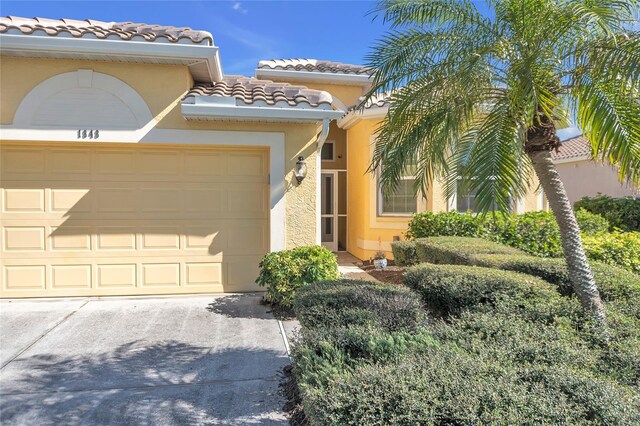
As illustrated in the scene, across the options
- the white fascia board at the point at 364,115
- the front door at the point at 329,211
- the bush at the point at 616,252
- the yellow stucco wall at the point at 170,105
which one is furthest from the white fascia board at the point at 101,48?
the bush at the point at 616,252

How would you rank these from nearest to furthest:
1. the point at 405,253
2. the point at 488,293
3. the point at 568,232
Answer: the point at 568,232
the point at 488,293
the point at 405,253

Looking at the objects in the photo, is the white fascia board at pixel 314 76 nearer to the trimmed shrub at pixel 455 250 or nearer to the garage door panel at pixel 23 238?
the trimmed shrub at pixel 455 250

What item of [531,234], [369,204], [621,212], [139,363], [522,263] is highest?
[369,204]

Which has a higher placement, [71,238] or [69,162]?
[69,162]

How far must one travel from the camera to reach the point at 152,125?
7117 mm

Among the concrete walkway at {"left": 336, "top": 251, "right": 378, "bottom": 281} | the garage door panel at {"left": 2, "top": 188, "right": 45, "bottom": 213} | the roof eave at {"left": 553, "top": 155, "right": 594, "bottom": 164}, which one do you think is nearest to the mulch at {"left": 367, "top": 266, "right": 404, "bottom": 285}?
the concrete walkway at {"left": 336, "top": 251, "right": 378, "bottom": 281}

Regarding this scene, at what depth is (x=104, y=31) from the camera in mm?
6848

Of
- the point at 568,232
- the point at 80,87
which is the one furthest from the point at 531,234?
the point at 80,87

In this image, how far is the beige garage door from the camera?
7.11 meters

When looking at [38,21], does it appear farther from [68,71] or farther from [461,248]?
[461,248]

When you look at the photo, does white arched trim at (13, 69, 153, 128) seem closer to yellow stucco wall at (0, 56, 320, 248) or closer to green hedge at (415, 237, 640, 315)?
yellow stucco wall at (0, 56, 320, 248)

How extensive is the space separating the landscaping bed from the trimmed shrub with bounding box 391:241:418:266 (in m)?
3.44

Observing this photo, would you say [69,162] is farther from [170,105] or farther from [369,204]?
[369,204]

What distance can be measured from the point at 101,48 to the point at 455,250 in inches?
284
